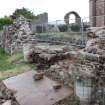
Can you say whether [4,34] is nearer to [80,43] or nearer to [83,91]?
[80,43]

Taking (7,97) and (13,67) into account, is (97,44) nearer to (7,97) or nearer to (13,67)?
(7,97)

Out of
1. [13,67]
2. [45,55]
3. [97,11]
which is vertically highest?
[97,11]

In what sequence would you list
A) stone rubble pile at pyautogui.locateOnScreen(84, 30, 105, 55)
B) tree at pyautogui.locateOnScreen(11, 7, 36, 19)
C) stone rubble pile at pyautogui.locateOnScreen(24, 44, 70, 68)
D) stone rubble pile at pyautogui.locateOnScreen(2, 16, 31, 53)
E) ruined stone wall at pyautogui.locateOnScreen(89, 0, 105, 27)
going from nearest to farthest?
1. stone rubble pile at pyautogui.locateOnScreen(84, 30, 105, 55)
2. stone rubble pile at pyautogui.locateOnScreen(24, 44, 70, 68)
3. ruined stone wall at pyautogui.locateOnScreen(89, 0, 105, 27)
4. stone rubble pile at pyautogui.locateOnScreen(2, 16, 31, 53)
5. tree at pyautogui.locateOnScreen(11, 7, 36, 19)

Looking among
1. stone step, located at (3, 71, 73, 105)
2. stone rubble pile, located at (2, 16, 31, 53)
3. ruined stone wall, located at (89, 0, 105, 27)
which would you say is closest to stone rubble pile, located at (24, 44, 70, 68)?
stone step, located at (3, 71, 73, 105)

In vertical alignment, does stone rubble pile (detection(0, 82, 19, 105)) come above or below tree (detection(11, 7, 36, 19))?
below

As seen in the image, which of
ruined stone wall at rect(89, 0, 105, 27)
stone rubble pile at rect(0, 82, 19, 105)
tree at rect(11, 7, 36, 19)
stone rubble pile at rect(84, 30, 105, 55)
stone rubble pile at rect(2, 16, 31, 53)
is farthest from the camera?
tree at rect(11, 7, 36, 19)

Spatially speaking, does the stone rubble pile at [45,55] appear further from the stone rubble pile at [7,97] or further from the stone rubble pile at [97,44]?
the stone rubble pile at [7,97]

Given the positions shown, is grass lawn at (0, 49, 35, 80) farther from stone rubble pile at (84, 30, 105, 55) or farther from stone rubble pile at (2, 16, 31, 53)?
stone rubble pile at (84, 30, 105, 55)

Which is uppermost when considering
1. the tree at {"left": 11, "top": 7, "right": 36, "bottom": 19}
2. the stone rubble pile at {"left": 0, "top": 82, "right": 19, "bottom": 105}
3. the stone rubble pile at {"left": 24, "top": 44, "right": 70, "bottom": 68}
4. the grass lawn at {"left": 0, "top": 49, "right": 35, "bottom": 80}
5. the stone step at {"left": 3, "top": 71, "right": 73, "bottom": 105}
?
the tree at {"left": 11, "top": 7, "right": 36, "bottom": 19}

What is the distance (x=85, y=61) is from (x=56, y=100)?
5.02 feet

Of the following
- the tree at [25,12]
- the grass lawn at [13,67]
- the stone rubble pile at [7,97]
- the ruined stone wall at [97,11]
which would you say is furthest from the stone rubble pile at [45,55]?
the tree at [25,12]

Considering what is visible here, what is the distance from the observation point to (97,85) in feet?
28.8

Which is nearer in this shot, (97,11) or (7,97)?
(7,97)

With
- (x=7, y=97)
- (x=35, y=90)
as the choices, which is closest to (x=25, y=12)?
(x=7, y=97)
